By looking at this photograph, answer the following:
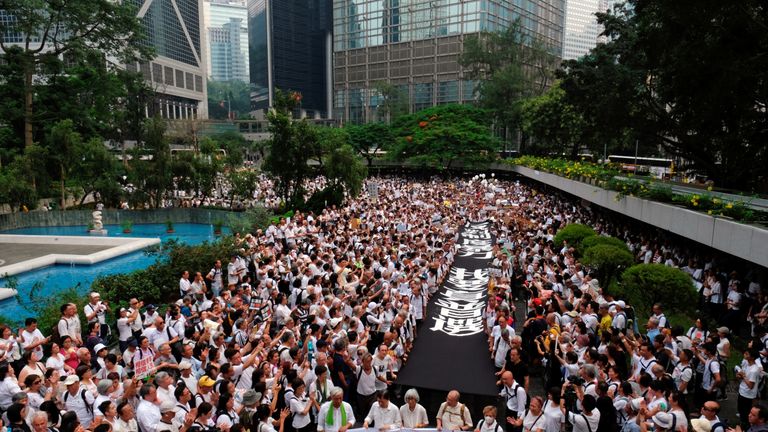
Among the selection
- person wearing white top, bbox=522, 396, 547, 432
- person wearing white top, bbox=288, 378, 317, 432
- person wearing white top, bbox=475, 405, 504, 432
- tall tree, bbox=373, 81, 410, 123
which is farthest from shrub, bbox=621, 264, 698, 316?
tall tree, bbox=373, 81, 410, 123

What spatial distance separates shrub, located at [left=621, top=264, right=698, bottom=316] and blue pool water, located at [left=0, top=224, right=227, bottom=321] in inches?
478

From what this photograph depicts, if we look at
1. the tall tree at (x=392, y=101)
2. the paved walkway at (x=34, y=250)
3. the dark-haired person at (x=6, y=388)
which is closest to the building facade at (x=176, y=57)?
the tall tree at (x=392, y=101)

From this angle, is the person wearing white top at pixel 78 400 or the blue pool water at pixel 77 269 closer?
the person wearing white top at pixel 78 400

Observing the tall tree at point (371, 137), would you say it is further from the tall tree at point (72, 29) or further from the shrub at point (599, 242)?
the shrub at point (599, 242)

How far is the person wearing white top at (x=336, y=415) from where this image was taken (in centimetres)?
499

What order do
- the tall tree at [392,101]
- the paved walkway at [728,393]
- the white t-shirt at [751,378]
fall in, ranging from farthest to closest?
the tall tree at [392,101], the paved walkway at [728,393], the white t-shirt at [751,378]

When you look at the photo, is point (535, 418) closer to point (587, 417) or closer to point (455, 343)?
point (587, 417)

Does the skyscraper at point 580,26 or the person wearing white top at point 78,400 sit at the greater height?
the skyscraper at point 580,26

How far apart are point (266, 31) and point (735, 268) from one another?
10035 cm

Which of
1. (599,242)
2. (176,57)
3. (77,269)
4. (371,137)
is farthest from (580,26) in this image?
(77,269)

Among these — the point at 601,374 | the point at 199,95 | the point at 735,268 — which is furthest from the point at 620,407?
the point at 199,95

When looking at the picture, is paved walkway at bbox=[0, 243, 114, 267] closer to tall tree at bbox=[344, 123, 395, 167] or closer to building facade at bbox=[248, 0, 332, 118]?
tall tree at bbox=[344, 123, 395, 167]

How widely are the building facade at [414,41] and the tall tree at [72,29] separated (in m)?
39.5

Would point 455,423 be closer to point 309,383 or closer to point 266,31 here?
point 309,383
